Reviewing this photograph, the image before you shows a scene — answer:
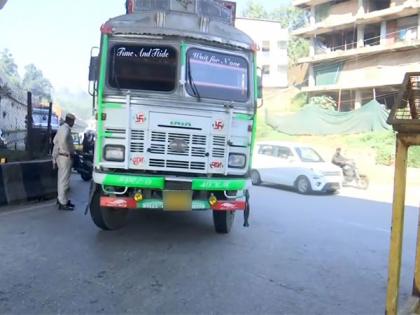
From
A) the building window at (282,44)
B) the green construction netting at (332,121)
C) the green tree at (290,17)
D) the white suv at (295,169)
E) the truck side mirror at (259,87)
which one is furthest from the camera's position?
the green tree at (290,17)

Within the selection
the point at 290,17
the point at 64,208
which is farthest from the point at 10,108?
the point at 290,17

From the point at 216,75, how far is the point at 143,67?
1022 mm

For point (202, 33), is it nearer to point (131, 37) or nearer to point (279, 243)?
point (131, 37)

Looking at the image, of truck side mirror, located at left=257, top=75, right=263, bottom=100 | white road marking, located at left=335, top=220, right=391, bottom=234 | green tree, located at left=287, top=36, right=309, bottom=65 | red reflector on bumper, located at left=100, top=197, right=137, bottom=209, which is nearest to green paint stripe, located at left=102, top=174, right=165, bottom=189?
red reflector on bumper, located at left=100, top=197, right=137, bottom=209

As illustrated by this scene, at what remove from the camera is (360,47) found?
3441cm

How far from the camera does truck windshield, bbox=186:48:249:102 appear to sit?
263 inches

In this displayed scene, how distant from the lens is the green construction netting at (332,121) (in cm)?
2409

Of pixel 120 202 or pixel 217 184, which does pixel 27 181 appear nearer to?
pixel 120 202

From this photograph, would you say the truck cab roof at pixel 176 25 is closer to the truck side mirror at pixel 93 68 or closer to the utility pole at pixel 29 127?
the truck side mirror at pixel 93 68

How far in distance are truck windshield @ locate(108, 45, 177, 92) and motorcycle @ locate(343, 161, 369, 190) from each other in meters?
12.3

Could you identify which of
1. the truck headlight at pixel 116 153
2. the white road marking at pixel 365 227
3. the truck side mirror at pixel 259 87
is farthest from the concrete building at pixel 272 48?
the truck headlight at pixel 116 153

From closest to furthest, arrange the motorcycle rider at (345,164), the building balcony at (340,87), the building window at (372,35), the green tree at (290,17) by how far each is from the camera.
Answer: the motorcycle rider at (345,164) < the building balcony at (340,87) < the building window at (372,35) < the green tree at (290,17)

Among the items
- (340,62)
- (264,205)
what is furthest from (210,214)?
(340,62)

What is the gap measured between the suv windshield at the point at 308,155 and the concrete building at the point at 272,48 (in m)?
39.7
